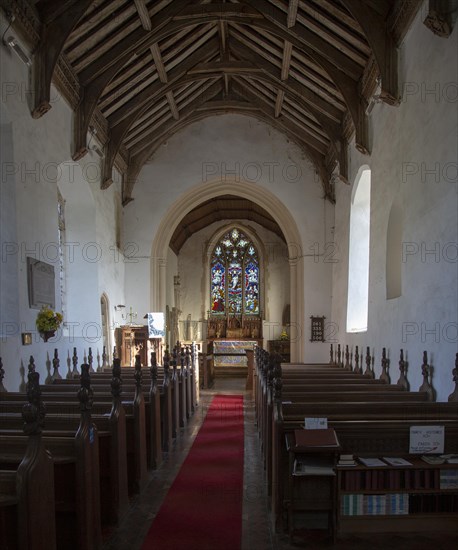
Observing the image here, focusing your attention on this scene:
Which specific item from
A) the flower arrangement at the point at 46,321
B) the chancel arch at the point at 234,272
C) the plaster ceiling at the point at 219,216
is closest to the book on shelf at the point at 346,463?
the flower arrangement at the point at 46,321

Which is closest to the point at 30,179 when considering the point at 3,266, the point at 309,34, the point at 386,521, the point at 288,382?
the point at 3,266

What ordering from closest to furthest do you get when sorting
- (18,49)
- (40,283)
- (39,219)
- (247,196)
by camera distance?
(18,49) < (40,283) < (39,219) < (247,196)

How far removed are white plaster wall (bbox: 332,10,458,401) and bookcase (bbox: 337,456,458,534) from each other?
1.61 m

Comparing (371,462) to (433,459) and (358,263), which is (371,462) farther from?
(358,263)

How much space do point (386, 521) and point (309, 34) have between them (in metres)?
6.93

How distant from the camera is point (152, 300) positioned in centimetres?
1265

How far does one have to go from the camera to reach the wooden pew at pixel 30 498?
2330mm

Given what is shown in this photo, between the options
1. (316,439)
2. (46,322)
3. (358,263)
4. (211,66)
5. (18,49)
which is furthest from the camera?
(211,66)

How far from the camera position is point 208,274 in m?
18.2

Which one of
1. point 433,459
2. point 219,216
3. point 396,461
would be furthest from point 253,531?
point 219,216

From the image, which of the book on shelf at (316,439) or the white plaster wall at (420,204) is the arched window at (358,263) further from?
the book on shelf at (316,439)

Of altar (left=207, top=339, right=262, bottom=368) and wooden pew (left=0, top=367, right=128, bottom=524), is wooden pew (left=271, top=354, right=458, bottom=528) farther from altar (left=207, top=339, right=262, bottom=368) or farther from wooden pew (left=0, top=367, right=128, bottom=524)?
altar (left=207, top=339, right=262, bottom=368)

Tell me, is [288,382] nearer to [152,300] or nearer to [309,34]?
[309,34]

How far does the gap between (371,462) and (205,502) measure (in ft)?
4.59
